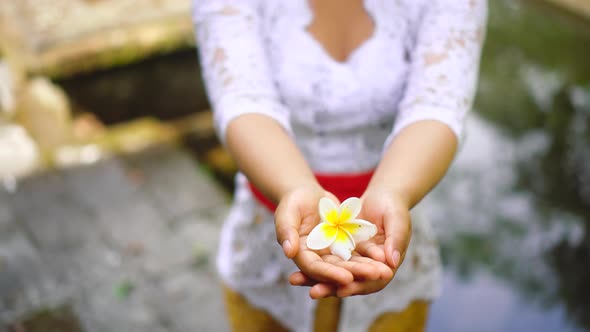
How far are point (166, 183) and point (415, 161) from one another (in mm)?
2675

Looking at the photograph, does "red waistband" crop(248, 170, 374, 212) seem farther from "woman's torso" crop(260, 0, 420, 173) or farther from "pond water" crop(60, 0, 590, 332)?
"pond water" crop(60, 0, 590, 332)

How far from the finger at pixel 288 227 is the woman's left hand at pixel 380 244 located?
5 centimetres


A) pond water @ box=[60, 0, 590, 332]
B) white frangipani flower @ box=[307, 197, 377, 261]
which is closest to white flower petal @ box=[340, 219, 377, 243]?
white frangipani flower @ box=[307, 197, 377, 261]

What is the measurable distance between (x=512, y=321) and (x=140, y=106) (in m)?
3.36

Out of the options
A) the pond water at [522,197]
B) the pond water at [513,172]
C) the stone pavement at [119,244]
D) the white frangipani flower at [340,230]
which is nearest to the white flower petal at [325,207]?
the white frangipani flower at [340,230]

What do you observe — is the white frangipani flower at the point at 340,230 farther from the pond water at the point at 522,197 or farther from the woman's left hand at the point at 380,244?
the pond water at the point at 522,197

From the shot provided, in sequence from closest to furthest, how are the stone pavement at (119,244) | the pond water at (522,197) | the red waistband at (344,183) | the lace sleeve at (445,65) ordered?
1. the lace sleeve at (445,65)
2. the red waistband at (344,183)
3. the stone pavement at (119,244)
4. the pond water at (522,197)

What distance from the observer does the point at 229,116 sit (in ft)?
3.69

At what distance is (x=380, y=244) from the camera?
98 cm

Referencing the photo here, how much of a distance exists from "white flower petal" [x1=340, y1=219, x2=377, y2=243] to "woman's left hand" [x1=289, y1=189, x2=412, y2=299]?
0.02 metres

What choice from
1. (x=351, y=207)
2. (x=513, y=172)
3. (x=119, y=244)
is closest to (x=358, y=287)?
(x=351, y=207)

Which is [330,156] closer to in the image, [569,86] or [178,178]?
[178,178]

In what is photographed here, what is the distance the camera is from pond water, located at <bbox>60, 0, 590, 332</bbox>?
10.8ft

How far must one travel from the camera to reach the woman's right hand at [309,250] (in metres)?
0.88
